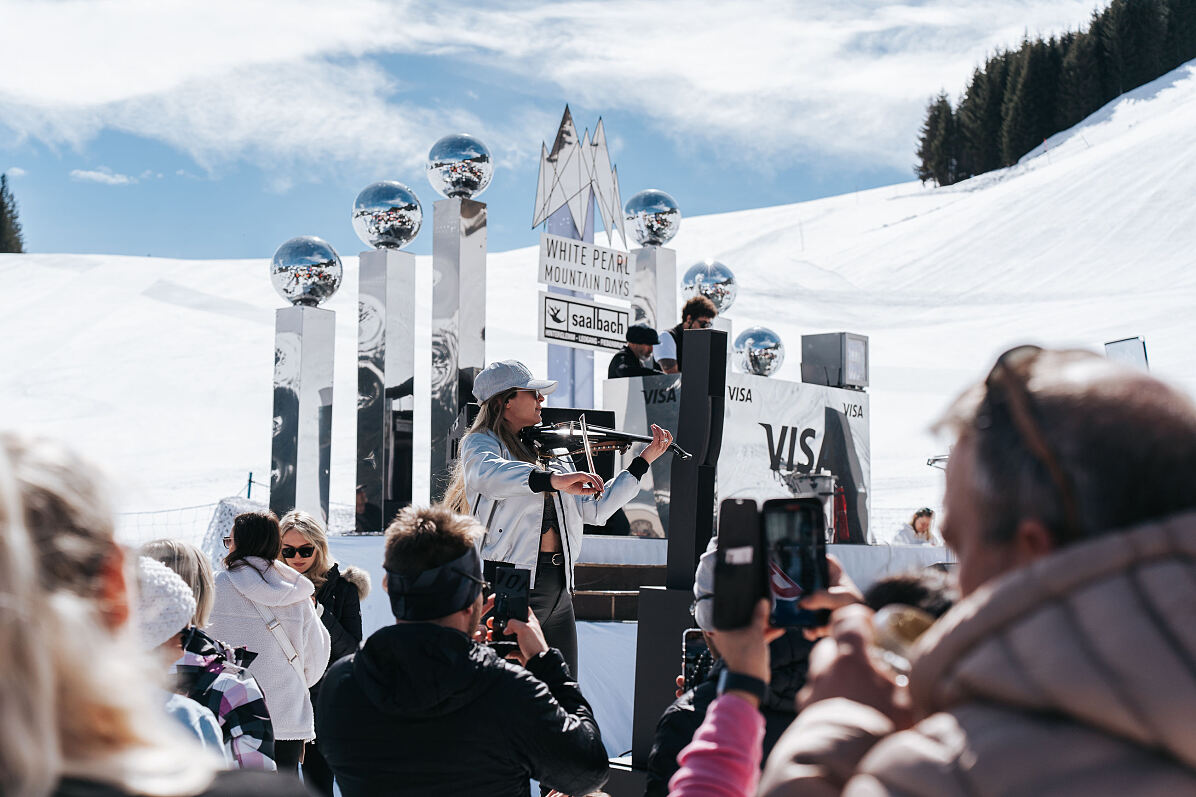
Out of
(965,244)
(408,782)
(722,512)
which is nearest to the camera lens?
(722,512)

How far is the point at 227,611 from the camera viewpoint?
A: 402 cm

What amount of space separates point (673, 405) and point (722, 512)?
709 cm

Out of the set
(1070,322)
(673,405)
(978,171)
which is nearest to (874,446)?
(1070,322)

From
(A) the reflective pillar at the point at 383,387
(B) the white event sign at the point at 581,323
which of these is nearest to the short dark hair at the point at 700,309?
(B) the white event sign at the point at 581,323

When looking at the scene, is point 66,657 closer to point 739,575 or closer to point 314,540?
point 739,575

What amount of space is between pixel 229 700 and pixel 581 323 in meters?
6.49

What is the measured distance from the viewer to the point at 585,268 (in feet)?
31.5

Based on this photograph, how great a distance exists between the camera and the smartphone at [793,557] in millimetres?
1374

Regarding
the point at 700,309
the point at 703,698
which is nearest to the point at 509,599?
the point at 703,698

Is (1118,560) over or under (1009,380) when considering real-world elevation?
under

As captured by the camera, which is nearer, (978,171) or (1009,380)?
(1009,380)

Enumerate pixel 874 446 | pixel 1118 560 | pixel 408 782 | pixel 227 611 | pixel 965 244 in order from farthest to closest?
pixel 965 244
pixel 874 446
pixel 227 611
pixel 408 782
pixel 1118 560

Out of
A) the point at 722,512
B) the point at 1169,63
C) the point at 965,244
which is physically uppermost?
the point at 1169,63

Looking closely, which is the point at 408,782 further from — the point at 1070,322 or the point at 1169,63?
the point at 1169,63
